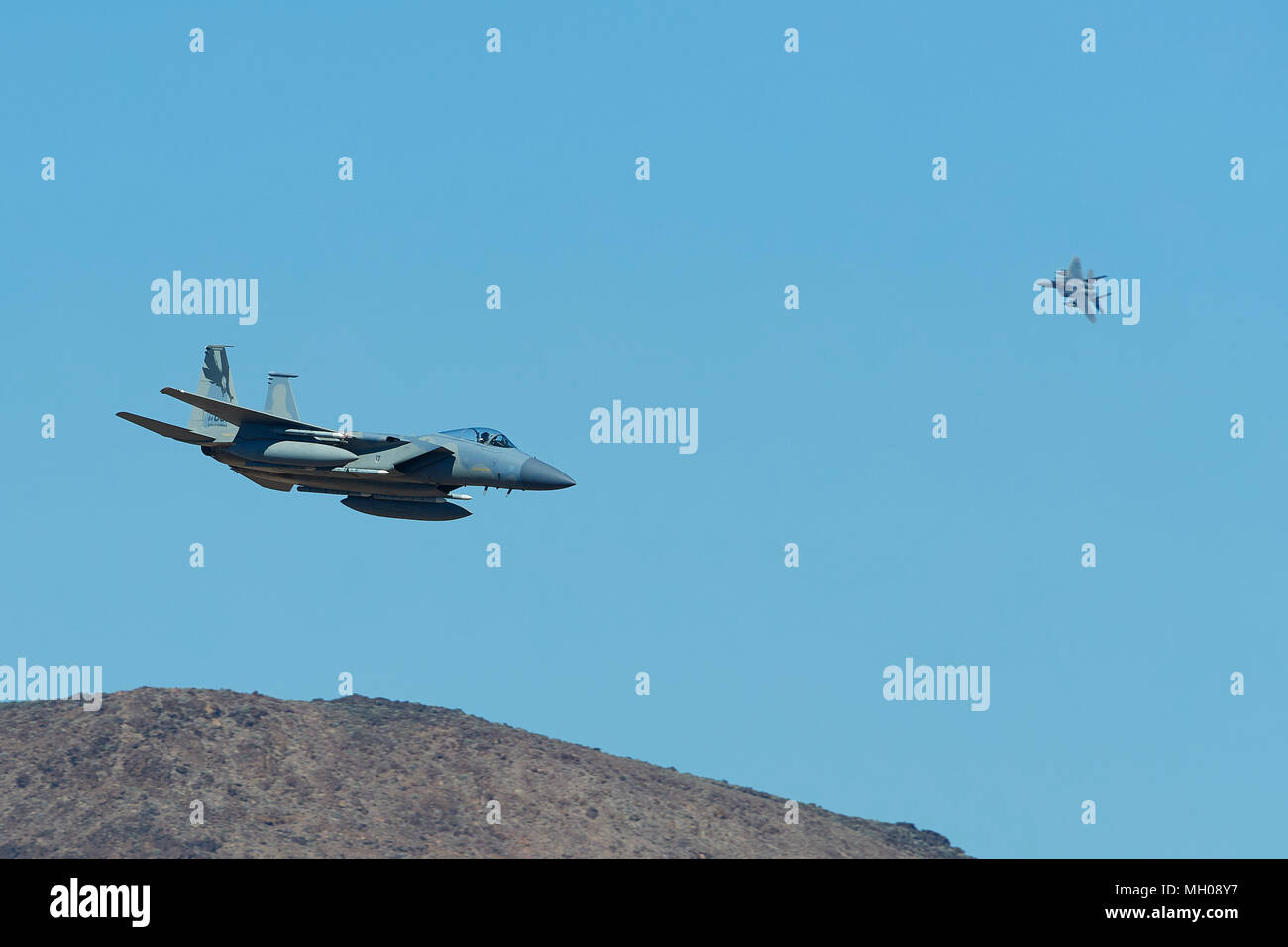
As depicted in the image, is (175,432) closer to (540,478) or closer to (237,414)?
(237,414)

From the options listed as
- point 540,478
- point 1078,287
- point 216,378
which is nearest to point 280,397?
point 216,378

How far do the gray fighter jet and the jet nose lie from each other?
0.10 ft

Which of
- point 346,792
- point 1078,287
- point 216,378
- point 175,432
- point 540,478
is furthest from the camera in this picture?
point 1078,287

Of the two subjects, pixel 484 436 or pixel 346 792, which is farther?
pixel 346 792

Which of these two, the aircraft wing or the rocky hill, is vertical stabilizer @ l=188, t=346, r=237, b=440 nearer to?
the aircraft wing

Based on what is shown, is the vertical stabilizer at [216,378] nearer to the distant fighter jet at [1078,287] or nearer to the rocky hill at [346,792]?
the rocky hill at [346,792]

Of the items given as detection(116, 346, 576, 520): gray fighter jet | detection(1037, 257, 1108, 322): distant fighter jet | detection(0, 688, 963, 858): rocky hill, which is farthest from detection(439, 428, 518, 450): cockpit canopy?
detection(1037, 257, 1108, 322): distant fighter jet

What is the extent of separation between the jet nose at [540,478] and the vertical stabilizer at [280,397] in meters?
9.87

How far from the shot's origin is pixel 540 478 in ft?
169

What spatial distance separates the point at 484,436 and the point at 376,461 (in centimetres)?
354
